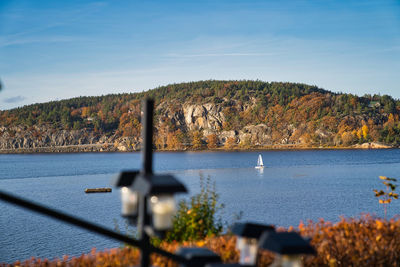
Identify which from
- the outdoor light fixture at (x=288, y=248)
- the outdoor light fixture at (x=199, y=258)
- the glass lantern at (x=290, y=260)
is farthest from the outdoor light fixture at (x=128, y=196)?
the glass lantern at (x=290, y=260)

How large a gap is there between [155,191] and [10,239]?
24.1m

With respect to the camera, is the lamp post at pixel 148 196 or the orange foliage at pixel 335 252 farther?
the orange foliage at pixel 335 252

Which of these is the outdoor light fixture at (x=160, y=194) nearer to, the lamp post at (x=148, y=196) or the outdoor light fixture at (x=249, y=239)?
the lamp post at (x=148, y=196)

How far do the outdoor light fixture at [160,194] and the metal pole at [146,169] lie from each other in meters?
0.10

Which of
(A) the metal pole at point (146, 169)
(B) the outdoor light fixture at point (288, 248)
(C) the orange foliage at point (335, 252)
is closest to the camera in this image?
(B) the outdoor light fixture at point (288, 248)

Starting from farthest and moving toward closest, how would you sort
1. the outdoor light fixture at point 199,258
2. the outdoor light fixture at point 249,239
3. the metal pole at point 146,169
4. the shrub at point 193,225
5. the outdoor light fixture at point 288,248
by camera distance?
the shrub at point 193,225
the outdoor light fixture at point 199,258
the outdoor light fixture at point 249,239
the metal pole at point 146,169
the outdoor light fixture at point 288,248

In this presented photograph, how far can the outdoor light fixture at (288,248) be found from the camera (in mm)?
3883

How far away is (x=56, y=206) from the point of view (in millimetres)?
38438

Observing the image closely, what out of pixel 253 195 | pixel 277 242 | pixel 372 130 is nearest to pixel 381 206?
pixel 253 195

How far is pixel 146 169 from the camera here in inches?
171

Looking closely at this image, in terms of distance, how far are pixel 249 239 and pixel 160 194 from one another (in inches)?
47.9

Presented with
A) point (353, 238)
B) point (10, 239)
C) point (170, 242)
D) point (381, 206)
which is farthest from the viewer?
point (381, 206)

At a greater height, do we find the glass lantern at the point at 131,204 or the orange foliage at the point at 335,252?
the glass lantern at the point at 131,204

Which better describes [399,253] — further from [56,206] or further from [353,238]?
[56,206]
